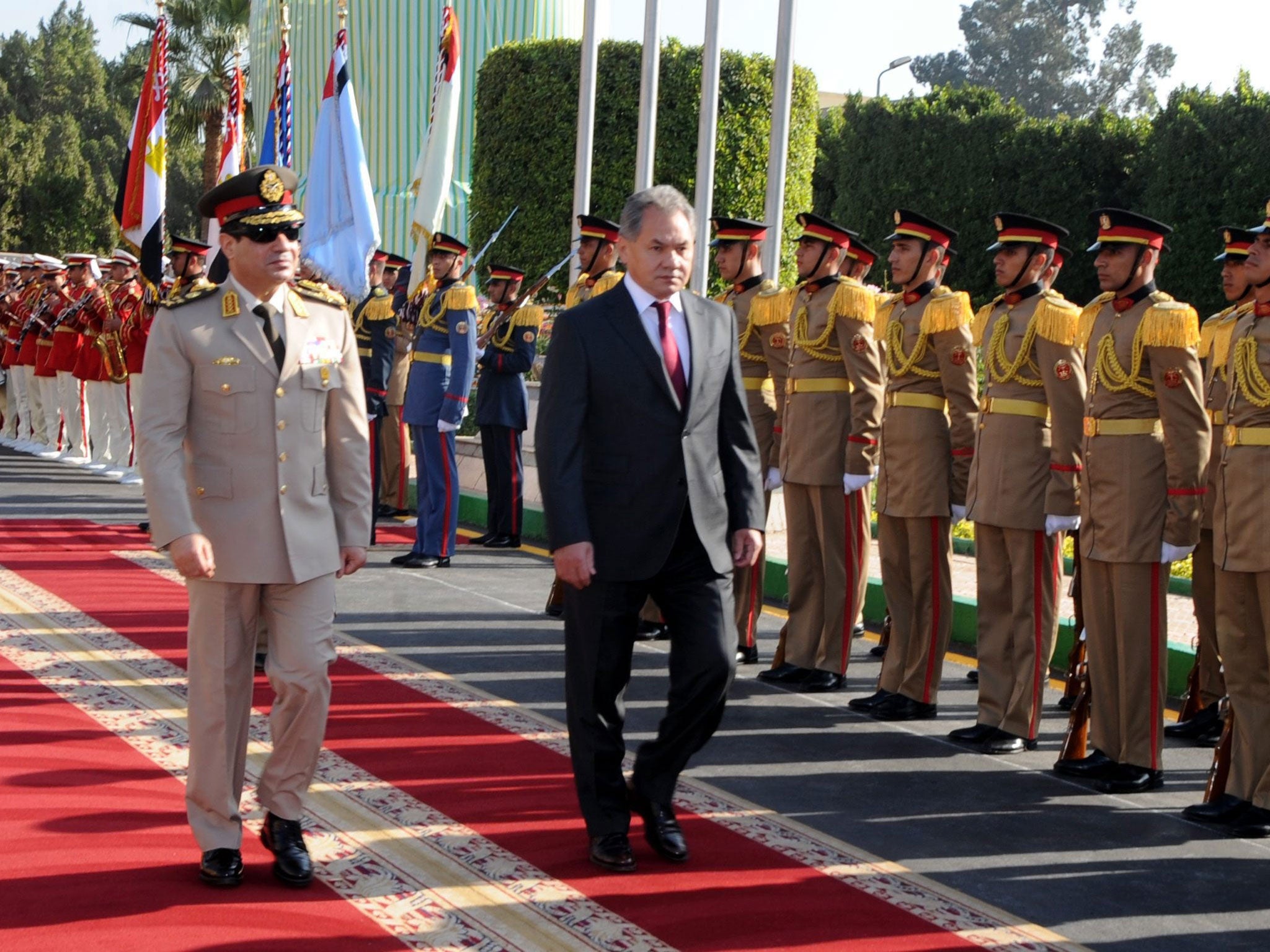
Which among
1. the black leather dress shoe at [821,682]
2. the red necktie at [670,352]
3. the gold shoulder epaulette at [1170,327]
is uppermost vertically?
the gold shoulder epaulette at [1170,327]

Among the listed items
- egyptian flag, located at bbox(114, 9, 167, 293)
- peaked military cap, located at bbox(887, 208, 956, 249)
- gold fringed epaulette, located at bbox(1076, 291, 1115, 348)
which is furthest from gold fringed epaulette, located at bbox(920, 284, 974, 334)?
egyptian flag, located at bbox(114, 9, 167, 293)

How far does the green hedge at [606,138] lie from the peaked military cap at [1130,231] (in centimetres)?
1704

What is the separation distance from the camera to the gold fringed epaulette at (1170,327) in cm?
591

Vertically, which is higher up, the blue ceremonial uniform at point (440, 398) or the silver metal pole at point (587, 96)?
the silver metal pole at point (587, 96)

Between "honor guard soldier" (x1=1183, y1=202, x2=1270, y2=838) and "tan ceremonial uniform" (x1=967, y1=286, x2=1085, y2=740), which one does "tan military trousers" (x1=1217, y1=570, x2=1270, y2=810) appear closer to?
"honor guard soldier" (x1=1183, y1=202, x2=1270, y2=838)

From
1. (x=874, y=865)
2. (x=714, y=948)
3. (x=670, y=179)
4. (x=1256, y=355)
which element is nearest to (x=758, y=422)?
(x=1256, y=355)

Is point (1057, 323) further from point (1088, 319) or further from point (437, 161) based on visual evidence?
point (437, 161)

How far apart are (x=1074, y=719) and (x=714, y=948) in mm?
2614

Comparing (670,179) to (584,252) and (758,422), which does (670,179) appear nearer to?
(584,252)

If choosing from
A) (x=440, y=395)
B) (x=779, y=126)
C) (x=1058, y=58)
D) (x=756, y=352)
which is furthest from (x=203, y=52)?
(x=1058, y=58)

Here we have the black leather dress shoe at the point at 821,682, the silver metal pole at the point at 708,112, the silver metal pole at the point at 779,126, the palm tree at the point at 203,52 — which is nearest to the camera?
the black leather dress shoe at the point at 821,682

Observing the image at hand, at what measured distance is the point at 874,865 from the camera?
198 inches

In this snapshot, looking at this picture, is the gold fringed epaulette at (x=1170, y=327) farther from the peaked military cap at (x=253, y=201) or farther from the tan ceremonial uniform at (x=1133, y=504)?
the peaked military cap at (x=253, y=201)

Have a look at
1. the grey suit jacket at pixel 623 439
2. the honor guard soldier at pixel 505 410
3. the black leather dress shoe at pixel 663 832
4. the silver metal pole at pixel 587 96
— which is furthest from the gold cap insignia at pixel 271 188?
the silver metal pole at pixel 587 96
